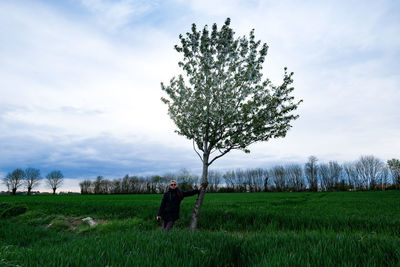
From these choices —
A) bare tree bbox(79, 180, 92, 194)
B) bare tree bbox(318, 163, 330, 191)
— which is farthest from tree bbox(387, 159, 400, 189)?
bare tree bbox(79, 180, 92, 194)

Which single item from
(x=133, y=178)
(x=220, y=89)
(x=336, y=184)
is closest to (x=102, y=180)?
(x=133, y=178)

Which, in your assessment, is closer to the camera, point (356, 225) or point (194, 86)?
point (194, 86)

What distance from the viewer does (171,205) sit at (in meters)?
8.97

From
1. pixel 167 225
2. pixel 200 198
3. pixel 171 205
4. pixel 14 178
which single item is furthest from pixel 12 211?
pixel 14 178

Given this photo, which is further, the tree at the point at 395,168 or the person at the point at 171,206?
the tree at the point at 395,168

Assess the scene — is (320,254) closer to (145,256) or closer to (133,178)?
(145,256)

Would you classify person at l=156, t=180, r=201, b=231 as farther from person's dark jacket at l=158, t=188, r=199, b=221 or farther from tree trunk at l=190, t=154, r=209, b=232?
tree trunk at l=190, t=154, r=209, b=232

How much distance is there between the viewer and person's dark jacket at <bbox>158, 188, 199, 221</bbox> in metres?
8.95

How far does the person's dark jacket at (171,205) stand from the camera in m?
8.95

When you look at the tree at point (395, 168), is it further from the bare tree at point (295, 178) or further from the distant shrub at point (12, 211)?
the distant shrub at point (12, 211)

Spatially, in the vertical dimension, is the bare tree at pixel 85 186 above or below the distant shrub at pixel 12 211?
below

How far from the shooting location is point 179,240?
4.30 m

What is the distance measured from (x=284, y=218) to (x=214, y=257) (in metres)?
9.22

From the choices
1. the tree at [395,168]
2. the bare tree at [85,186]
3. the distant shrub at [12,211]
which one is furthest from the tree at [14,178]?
the tree at [395,168]
